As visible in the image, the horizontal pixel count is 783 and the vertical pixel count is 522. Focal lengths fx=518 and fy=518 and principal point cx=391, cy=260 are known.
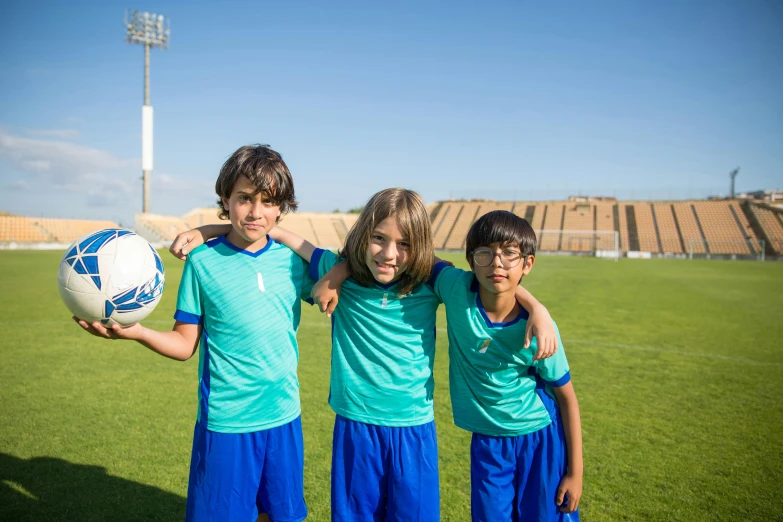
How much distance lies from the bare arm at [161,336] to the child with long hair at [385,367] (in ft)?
1.12

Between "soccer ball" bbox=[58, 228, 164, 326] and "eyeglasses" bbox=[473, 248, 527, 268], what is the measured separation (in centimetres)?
143

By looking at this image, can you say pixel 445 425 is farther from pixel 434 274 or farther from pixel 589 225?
pixel 589 225

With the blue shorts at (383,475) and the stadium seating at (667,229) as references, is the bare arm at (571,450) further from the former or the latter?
the stadium seating at (667,229)

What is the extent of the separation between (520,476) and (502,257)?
3.01ft

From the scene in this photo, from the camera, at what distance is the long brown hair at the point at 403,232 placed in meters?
2.16

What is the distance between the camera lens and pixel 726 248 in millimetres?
43875

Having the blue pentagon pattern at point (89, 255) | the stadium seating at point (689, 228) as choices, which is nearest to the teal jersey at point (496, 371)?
the blue pentagon pattern at point (89, 255)

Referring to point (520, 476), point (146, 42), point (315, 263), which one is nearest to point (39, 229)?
point (146, 42)

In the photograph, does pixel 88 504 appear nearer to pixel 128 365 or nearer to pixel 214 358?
pixel 214 358

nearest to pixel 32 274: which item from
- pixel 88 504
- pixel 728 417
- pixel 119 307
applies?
pixel 88 504

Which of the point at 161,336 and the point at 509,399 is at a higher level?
the point at 161,336

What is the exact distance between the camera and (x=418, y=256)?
2.18m

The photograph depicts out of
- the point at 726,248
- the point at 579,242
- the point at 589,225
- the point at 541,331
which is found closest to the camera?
the point at 541,331

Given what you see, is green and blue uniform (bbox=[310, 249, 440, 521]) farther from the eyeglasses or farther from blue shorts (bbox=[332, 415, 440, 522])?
the eyeglasses
